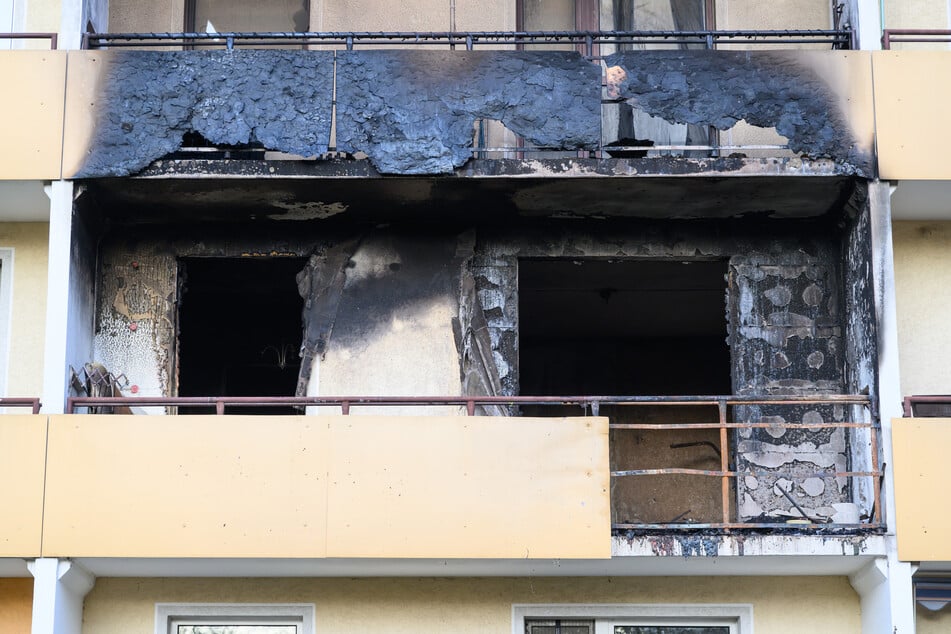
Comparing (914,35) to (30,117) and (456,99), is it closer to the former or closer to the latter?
(456,99)

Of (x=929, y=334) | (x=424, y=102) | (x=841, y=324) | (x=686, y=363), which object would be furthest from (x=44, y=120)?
(x=686, y=363)

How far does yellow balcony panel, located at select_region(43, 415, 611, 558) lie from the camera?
12.0m

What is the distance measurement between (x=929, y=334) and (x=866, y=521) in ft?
7.30

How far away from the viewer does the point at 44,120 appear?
42.1 feet

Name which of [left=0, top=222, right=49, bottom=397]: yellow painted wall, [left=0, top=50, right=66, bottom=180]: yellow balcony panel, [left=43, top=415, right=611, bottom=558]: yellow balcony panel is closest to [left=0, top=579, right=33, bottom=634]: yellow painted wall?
[left=43, top=415, right=611, bottom=558]: yellow balcony panel

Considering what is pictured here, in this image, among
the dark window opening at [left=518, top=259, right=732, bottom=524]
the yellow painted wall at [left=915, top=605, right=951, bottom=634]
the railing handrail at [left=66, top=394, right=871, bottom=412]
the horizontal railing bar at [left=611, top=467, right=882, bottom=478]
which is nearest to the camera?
the horizontal railing bar at [left=611, top=467, right=882, bottom=478]

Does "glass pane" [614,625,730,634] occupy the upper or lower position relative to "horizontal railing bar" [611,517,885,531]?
lower

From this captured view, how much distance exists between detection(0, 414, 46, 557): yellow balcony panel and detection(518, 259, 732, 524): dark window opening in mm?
5725

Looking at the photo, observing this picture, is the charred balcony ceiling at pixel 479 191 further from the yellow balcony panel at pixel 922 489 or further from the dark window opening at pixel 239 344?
the dark window opening at pixel 239 344

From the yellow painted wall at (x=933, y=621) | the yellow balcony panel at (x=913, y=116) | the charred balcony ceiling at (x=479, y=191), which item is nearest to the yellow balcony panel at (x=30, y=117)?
the charred balcony ceiling at (x=479, y=191)

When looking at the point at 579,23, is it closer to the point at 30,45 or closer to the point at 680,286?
the point at 680,286

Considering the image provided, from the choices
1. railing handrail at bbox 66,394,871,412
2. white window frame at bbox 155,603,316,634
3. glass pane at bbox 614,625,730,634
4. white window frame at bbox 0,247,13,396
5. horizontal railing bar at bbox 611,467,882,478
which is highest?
white window frame at bbox 0,247,13,396

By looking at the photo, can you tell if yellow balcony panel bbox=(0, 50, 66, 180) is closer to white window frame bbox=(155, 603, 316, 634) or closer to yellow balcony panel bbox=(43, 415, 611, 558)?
yellow balcony panel bbox=(43, 415, 611, 558)

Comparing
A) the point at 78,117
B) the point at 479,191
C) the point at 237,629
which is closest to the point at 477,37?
the point at 479,191
